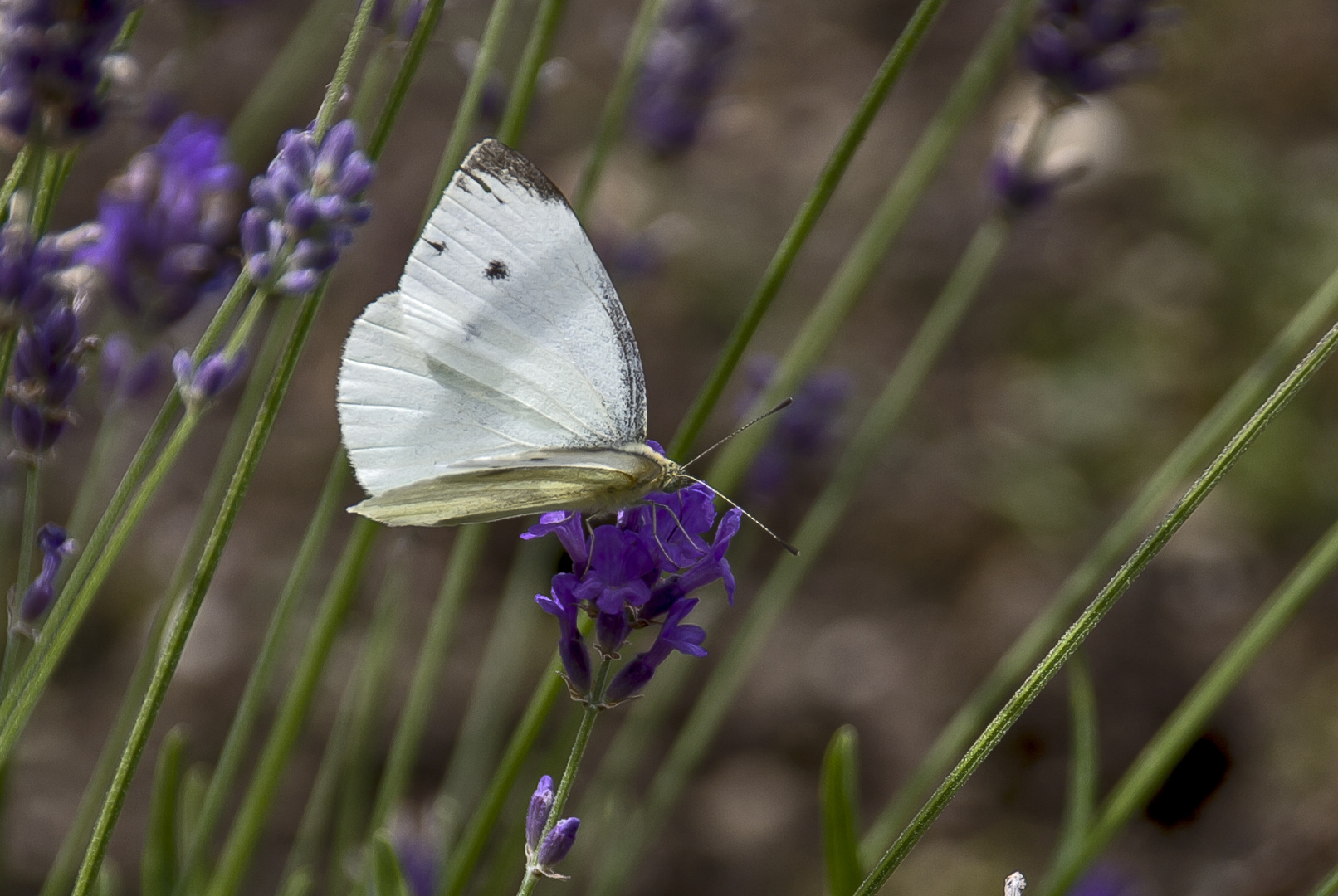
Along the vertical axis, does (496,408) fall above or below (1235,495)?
below

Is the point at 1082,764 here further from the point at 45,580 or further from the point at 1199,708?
the point at 45,580

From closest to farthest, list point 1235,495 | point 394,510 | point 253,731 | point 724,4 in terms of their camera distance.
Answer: point 394,510 → point 724,4 → point 253,731 → point 1235,495

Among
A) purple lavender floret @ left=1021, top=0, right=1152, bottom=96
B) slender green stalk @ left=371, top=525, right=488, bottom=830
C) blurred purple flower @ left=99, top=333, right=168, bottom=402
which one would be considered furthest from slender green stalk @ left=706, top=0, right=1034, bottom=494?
blurred purple flower @ left=99, top=333, right=168, bottom=402

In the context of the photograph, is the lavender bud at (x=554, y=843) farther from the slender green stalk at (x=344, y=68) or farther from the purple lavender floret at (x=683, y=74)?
the purple lavender floret at (x=683, y=74)

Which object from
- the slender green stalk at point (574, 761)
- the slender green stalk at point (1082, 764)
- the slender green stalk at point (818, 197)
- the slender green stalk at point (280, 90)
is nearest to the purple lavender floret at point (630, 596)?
the slender green stalk at point (574, 761)

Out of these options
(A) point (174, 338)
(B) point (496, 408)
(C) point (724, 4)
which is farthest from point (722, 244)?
(B) point (496, 408)

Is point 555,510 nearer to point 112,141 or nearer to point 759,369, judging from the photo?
point 759,369
